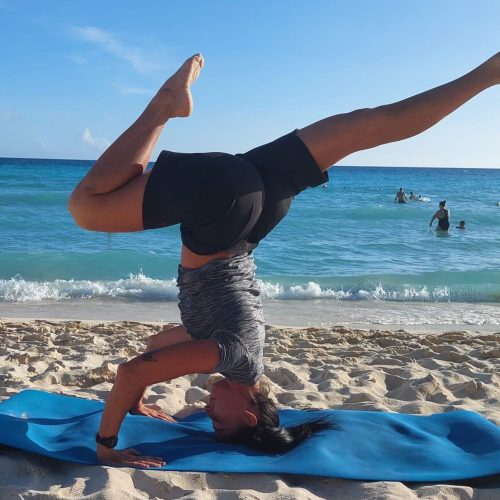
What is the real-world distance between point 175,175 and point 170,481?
3.94ft

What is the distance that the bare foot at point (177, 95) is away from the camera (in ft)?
9.34

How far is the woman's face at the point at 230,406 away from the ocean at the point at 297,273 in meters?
4.86

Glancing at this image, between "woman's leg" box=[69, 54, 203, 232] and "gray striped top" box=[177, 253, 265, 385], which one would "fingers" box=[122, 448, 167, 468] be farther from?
"woman's leg" box=[69, 54, 203, 232]

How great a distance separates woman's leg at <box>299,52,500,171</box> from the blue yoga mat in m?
1.27

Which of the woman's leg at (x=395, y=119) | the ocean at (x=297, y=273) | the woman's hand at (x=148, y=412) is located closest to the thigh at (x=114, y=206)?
the woman's leg at (x=395, y=119)

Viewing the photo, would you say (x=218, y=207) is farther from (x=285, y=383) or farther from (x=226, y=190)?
(x=285, y=383)

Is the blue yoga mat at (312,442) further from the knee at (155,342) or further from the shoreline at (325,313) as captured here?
the shoreline at (325,313)

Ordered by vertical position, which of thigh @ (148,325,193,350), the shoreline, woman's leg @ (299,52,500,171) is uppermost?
woman's leg @ (299,52,500,171)

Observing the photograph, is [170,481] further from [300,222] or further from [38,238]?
[300,222]

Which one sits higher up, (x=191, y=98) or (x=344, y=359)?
(x=191, y=98)

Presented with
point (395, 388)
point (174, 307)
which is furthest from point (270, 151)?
point (174, 307)

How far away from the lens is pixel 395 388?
4410 millimetres

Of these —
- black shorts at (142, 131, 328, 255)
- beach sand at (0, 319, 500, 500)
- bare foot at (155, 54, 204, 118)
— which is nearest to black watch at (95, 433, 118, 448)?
beach sand at (0, 319, 500, 500)

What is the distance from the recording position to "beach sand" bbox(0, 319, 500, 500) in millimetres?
2617
